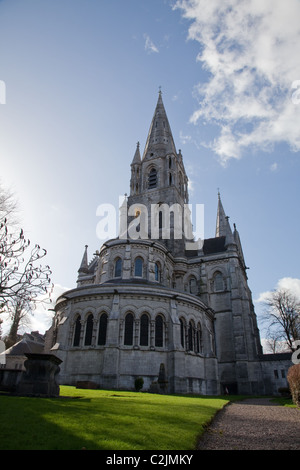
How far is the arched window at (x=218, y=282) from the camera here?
3934 cm

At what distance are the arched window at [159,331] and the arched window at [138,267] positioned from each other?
8.30 meters

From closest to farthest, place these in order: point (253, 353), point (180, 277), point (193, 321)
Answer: point (193, 321) → point (253, 353) → point (180, 277)

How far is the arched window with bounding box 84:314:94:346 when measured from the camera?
2567cm

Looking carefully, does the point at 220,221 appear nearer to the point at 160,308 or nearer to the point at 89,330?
the point at 160,308

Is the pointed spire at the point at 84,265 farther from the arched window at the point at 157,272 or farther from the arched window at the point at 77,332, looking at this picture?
the arched window at the point at 77,332

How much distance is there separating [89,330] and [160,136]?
121 ft

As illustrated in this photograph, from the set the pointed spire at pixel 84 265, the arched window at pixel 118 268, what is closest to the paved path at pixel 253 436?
the arched window at pixel 118 268

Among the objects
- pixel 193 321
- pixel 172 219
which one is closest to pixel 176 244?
pixel 172 219

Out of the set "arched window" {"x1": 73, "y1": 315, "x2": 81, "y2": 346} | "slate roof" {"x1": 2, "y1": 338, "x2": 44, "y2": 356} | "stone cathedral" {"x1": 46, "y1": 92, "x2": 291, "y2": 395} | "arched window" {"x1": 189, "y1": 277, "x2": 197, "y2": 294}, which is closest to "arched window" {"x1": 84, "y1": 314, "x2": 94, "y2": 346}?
"stone cathedral" {"x1": 46, "y1": 92, "x2": 291, "y2": 395}

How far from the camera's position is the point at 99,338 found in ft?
82.9
